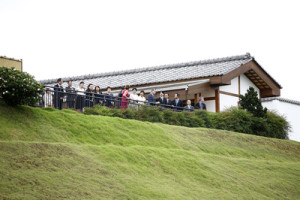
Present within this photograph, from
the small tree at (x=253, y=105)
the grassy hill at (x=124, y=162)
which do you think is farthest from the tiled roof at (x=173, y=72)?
the grassy hill at (x=124, y=162)

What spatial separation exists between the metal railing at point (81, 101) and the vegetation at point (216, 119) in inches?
26.1

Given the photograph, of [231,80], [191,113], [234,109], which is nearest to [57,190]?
[191,113]

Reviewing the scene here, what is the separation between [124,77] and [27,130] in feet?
70.6

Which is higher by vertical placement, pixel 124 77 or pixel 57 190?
pixel 124 77

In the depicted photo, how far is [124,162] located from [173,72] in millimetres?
19370

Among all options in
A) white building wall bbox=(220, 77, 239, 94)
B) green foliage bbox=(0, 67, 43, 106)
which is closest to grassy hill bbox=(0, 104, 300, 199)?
green foliage bbox=(0, 67, 43, 106)

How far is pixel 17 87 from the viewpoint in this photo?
14336 millimetres

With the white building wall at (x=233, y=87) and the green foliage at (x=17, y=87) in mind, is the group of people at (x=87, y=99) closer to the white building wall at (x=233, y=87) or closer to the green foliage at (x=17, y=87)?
the green foliage at (x=17, y=87)

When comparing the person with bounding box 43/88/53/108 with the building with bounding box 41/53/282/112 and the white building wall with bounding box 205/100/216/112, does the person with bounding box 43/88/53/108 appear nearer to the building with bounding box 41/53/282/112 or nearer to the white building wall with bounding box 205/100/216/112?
the building with bounding box 41/53/282/112

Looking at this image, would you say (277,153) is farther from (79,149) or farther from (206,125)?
(79,149)

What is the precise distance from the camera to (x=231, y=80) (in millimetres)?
30922

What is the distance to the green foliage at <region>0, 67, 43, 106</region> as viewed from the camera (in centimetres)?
1427

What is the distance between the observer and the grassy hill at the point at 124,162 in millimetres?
10852

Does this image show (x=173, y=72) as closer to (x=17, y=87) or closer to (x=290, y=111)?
(x=290, y=111)
